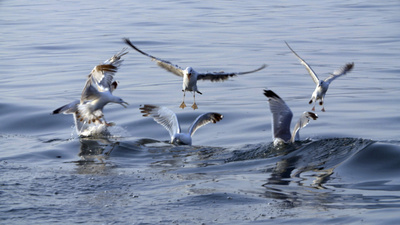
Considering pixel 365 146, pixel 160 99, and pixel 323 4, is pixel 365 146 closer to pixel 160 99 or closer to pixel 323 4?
pixel 160 99

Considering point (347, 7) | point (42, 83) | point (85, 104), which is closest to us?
point (85, 104)

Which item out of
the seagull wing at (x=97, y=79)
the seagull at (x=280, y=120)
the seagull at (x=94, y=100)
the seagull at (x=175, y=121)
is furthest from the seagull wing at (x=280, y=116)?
the seagull wing at (x=97, y=79)

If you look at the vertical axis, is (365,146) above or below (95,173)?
above

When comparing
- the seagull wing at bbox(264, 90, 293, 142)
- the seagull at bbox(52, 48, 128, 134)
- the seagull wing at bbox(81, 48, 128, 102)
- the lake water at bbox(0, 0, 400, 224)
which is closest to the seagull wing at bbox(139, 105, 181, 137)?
the lake water at bbox(0, 0, 400, 224)

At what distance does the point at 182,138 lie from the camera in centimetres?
1193

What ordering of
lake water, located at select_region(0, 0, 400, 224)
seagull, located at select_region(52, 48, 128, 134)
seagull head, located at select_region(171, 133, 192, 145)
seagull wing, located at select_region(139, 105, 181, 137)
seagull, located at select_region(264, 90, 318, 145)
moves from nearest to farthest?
lake water, located at select_region(0, 0, 400, 224), seagull, located at select_region(264, 90, 318, 145), seagull head, located at select_region(171, 133, 192, 145), seagull, located at select_region(52, 48, 128, 134), seagull wing, located at select_region(139, 105, 181, 137)

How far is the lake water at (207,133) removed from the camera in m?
7.96

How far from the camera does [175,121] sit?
12.5 meters

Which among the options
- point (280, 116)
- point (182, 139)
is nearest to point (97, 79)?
point (182, 139)

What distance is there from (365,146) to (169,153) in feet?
10.3

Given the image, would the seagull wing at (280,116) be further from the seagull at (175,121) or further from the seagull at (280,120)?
the seagull at (175,121)

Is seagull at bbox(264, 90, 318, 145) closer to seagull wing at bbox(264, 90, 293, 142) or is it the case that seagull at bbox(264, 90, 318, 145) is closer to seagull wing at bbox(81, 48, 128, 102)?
seagull wing at bbox(264, 90, 293, 142)

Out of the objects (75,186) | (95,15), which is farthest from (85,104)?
(95,15)

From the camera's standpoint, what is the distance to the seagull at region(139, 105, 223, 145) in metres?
12.0
